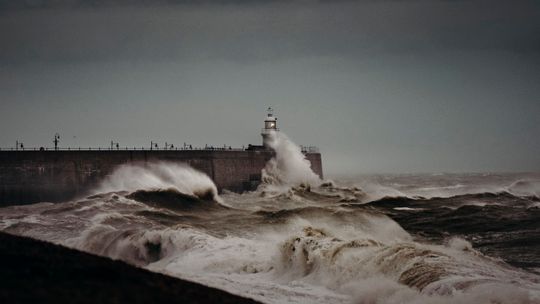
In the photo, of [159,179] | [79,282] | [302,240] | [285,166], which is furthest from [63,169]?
[79,282]

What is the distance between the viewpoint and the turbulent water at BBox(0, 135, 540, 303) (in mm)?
15234

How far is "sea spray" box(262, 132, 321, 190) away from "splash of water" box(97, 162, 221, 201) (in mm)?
11621

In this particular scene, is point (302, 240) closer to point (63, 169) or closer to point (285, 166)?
point (63, 169)

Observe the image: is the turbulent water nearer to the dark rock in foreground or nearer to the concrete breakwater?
the concrete breakwater

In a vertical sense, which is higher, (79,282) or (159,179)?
(159,179)

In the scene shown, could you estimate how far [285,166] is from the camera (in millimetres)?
60875

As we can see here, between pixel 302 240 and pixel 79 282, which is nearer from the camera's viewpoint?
pixel 79 282

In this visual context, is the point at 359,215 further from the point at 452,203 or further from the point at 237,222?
the point at 452,203

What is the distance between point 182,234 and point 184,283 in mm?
12470

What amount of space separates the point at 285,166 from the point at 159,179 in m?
18.9

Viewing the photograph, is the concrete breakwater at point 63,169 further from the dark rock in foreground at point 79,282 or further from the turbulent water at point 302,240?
the dark rock in foreground at point 79,282

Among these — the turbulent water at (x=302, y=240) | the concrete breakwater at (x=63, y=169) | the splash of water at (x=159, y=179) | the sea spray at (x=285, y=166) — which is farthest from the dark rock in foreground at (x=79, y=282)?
the sea spray at (x=285, y=166)

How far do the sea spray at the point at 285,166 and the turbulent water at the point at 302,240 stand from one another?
1079cm

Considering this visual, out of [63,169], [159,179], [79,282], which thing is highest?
[63,169]
